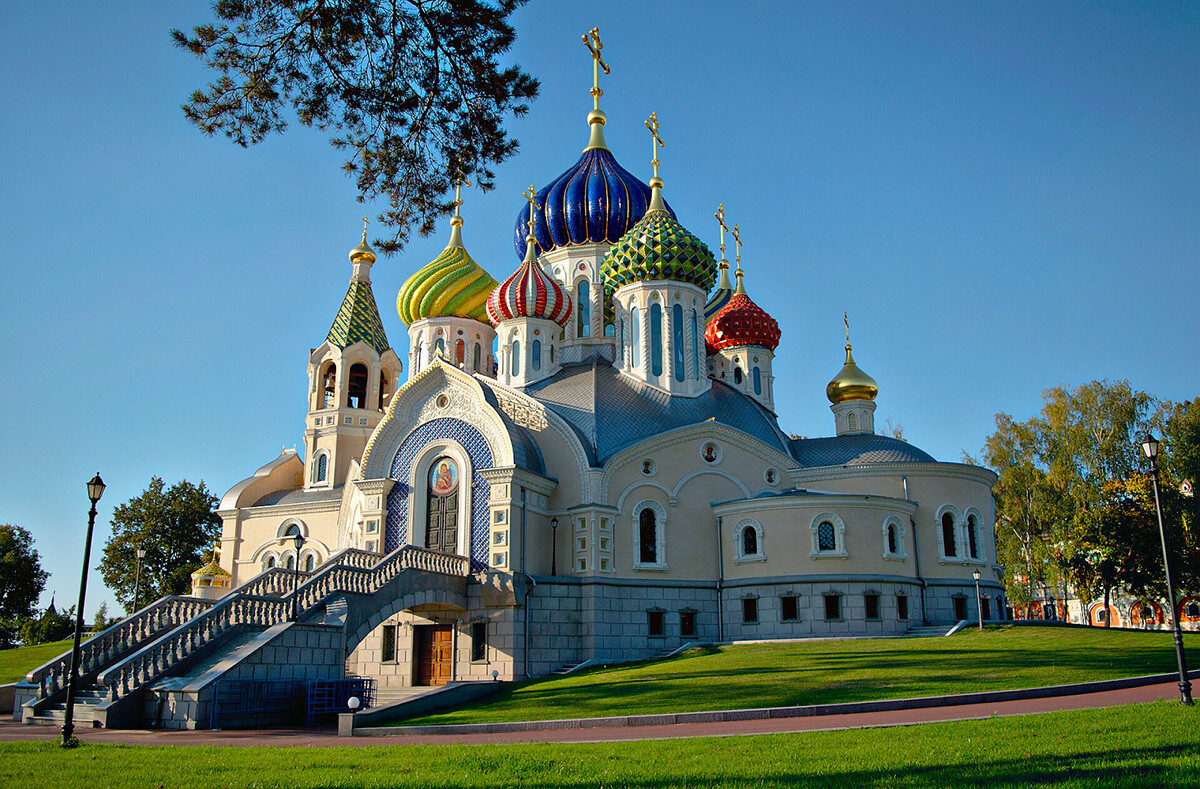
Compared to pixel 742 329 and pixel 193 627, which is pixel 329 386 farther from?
pixel 193 627

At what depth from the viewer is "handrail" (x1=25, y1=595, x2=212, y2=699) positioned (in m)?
16.5

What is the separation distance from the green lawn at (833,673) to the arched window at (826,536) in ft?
12.2

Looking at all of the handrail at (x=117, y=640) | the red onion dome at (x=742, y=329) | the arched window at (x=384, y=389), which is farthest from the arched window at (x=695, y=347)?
the handrail at (x=117, y=640)

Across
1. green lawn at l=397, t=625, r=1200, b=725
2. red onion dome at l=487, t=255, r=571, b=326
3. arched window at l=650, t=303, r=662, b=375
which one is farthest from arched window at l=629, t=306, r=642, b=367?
green lawn at l=397, t=625, r=1200, b=725

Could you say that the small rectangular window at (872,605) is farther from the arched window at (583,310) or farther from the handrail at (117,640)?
the handrail at (117,640)

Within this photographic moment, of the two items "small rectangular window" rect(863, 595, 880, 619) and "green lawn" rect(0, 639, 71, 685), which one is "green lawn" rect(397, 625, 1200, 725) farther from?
"green lawn" rect(0, 639, 71, 685)

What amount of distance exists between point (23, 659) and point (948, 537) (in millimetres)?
29666

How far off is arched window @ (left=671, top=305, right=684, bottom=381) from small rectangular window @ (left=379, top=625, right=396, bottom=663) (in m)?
11.4

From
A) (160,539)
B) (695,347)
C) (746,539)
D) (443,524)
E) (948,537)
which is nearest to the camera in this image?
(746,539)

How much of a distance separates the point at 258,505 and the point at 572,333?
44.5 feet

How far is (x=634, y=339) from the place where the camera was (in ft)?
99.7

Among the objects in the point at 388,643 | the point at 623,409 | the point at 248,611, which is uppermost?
the point at 623,409

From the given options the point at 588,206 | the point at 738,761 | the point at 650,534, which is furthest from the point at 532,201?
the point at 738,761

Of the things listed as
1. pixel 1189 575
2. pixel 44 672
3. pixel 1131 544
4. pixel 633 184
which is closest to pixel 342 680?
Result: pixel 44 672
